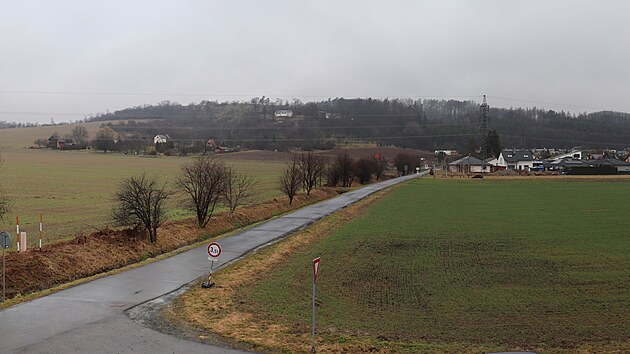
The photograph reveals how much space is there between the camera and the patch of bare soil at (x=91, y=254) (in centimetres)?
1619

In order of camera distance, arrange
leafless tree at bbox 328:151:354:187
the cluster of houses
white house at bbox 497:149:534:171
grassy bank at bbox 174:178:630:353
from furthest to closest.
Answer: white house at bbox 497:149:534:171, the cluster of houses, leafless tree at bbox 328:151:354:187, grassy bank at bbox 174:178:630:353

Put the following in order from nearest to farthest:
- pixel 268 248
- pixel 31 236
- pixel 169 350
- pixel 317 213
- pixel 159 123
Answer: pixel 169 350, pixel 268 248, pixel 31 236, pixel 317 213, pixel 159 123

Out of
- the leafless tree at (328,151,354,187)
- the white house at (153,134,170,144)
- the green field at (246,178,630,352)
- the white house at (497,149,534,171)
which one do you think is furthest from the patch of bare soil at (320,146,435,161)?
the green field at (246,178,630,352)

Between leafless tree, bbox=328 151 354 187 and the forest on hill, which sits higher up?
the forest on hill

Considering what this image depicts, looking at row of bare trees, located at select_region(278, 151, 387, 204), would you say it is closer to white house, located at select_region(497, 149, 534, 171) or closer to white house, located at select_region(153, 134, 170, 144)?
white house, located at select_region(153, 134, 170, 144)

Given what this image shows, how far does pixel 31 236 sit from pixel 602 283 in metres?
23.8

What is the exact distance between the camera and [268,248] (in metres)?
22.8

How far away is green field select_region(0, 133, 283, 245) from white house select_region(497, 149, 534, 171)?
68.7 meters

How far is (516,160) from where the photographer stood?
13625cm

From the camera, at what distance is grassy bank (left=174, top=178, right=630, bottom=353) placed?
1115 centimetres

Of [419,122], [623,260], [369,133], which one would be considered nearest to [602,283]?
[623,260]

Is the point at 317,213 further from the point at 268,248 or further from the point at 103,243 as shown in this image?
the point at 103,243

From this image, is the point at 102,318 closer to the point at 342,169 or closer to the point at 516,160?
the point at 342,169

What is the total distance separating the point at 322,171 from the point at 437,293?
2008 inches
